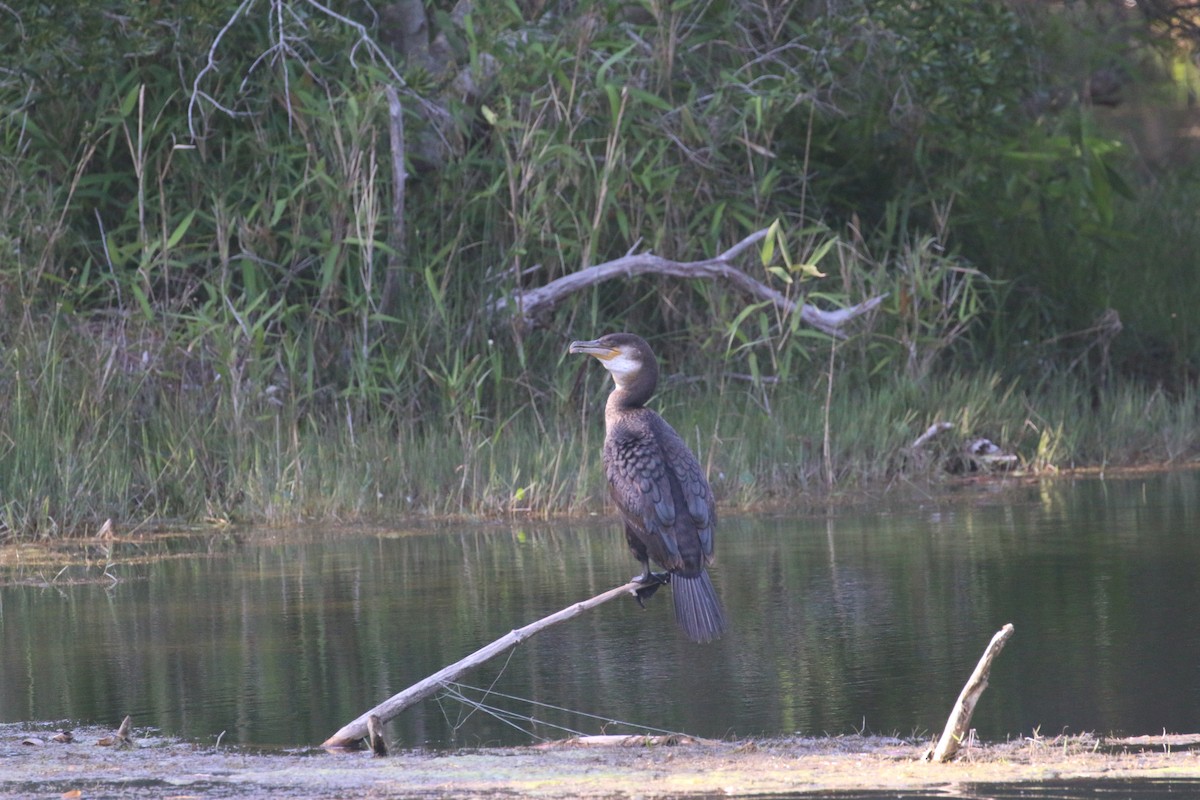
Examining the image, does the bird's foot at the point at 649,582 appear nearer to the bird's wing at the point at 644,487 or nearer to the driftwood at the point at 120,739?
the bird's wing at the point at 644,487

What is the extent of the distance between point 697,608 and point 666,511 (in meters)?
0.33

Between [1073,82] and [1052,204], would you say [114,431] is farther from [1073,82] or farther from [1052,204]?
[1073,82]

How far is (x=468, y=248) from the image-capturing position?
995 cm

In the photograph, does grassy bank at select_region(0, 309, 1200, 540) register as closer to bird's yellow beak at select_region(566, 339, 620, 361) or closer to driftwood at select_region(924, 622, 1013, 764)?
bird's yellow beak at select_region(566, 339, 620, 361)

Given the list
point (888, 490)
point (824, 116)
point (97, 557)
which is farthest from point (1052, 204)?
point (97, 557)

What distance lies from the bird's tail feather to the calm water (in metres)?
0.16

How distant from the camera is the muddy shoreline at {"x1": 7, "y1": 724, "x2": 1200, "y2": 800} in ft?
11.7

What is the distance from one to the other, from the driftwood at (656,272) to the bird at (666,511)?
13.1 ft

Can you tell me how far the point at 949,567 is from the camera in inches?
255

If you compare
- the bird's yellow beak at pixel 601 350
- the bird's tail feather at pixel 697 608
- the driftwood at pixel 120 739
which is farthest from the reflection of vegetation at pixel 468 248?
the driftwood at pixel 120 739

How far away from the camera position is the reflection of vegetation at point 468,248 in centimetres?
843

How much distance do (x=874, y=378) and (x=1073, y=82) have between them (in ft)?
16.4

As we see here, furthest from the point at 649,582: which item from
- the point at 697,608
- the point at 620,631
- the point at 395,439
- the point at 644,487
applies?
the point at 395,439

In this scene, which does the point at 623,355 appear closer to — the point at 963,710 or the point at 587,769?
the point at 587,769
